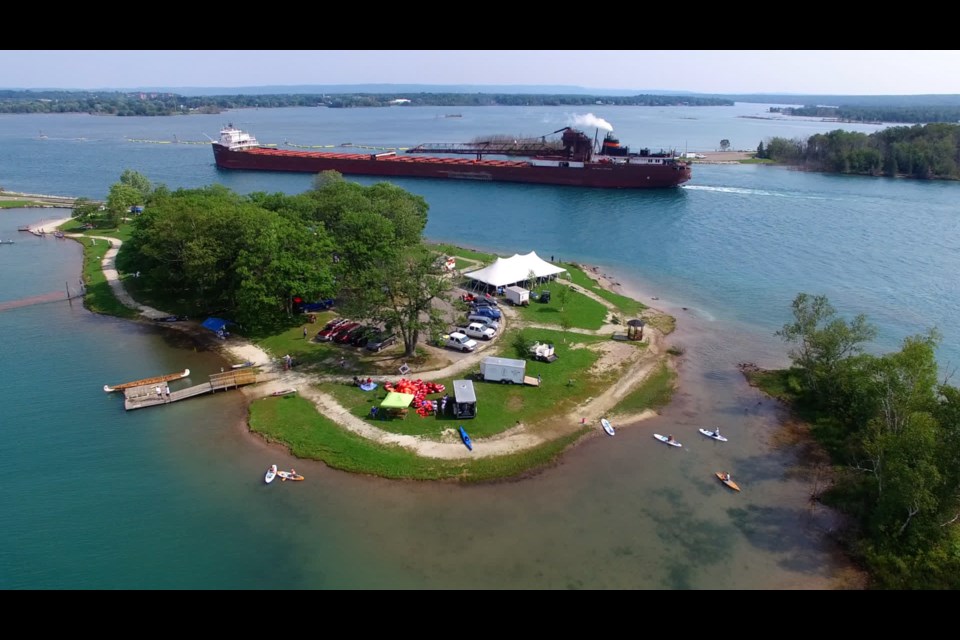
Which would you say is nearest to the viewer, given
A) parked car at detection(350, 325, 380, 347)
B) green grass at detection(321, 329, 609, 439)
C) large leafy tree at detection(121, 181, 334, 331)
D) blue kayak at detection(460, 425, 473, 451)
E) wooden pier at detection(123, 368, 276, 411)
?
blue kayak at detection(460, 425, 473, 451)

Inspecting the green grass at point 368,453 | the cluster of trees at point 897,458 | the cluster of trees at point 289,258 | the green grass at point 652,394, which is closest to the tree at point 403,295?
the cluster of trees at point 289,258

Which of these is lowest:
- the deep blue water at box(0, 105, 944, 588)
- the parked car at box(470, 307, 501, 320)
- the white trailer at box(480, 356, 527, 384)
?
the deep blue water at box(0, 105, 944, 588)

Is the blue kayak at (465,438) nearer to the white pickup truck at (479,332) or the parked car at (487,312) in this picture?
the white pickup truck at (479,332)

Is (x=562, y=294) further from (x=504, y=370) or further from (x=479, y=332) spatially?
(x=504, y=370)

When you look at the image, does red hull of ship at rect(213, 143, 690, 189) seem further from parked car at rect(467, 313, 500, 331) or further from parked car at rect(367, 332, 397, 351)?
parked car at rect(367, 332, 397, 351)

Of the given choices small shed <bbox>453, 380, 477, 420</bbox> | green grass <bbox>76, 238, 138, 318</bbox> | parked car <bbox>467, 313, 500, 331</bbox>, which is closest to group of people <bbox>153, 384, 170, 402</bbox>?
green grass <bbox>76, 238, 138, 318</bbox>

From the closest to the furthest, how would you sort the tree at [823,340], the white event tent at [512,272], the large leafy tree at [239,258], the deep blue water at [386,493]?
the deep blue water at [386,493]
the tree at [823,340]
the large leafy tree at [239,258]
the white event tent at [512,272]
